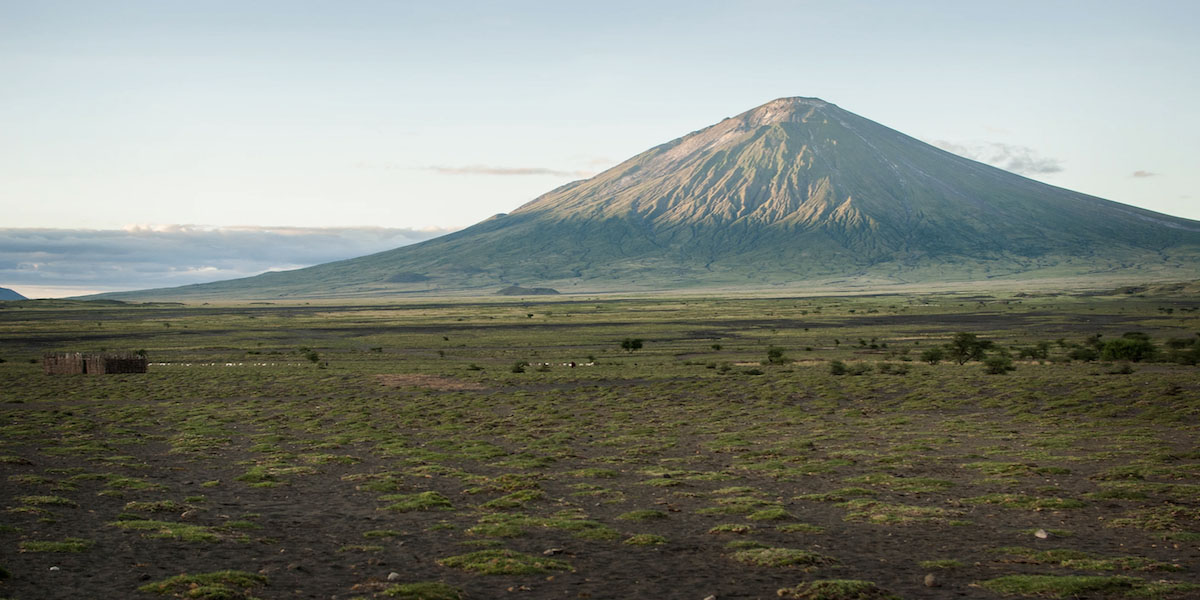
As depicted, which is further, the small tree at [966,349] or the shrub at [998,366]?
the small tree at [966,349]

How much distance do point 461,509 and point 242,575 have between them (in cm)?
565

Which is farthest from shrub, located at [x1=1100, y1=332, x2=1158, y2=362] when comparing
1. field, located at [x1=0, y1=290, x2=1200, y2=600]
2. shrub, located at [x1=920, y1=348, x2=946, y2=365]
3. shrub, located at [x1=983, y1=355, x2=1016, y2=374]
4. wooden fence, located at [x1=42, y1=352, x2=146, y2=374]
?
wooden fence, located at [x1=42, y1=352, x2=146, y2=374]

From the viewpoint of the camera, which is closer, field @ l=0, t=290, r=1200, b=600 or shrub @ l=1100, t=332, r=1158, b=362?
field @ l=0, t=290, r=1200, b=600

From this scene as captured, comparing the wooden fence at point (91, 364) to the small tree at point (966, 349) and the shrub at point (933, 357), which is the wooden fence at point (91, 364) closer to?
the shrub at point (933, 357)

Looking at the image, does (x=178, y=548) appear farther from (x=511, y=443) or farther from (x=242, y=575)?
(x=511, y=443)

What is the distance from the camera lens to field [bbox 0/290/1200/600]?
1331 cm

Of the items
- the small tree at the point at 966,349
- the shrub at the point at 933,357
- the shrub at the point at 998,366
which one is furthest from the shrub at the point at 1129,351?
the shrub at the point at 933,357

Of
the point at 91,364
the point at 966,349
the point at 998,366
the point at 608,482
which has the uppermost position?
the point at 91,364

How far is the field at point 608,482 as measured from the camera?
13.3 meters

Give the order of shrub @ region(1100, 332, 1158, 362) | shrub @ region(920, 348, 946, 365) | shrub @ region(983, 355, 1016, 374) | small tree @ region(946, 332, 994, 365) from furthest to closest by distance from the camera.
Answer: small tree @ region(946, 332, 994, 365) < shrub @ region(920, 348, 946, 365) < shrub @ region(1100, 332, 1158, 362) < shrub @ region(983, 355, 1016, 374)

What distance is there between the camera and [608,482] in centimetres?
2100

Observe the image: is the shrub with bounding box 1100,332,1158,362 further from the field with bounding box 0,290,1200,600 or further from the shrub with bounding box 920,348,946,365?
the shrub with bounding box 920,348,946,365

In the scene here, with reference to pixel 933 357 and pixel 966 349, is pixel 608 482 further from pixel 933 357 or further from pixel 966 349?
pixel 966 349

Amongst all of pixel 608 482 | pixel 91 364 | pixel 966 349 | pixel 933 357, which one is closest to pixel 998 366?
pixel 933 357
